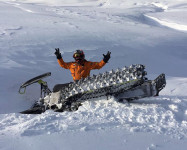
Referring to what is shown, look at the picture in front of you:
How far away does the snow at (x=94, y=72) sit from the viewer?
256 centimetres

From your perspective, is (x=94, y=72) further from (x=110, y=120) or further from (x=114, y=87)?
(x=110, y=120)

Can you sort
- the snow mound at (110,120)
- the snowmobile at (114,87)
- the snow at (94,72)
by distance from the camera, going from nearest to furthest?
the snow at (94,72), the snow mound at (110,120), the snowmobile at (114,87)

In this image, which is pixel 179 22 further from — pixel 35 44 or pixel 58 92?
pixel 58 92

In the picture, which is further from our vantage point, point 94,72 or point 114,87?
point 94,72

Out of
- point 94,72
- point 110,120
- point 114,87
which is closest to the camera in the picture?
point 110,120

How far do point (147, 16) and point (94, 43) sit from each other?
910cm

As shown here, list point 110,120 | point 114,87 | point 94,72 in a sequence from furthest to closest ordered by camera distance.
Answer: point 94,72 < point 114,87 < point 110,120

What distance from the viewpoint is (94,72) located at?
6.96 m

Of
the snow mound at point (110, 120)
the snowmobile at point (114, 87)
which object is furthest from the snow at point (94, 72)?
the snowmobile at point (114, 87)

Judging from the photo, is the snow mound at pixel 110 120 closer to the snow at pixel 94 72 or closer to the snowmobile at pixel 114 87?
the snow at pixel 94 72

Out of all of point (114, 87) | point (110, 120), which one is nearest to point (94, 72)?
point (114, 87)

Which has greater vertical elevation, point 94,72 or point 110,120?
point 94,72

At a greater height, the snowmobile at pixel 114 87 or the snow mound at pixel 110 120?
the snowmobile at pixel 114 87

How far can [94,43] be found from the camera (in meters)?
8.62
